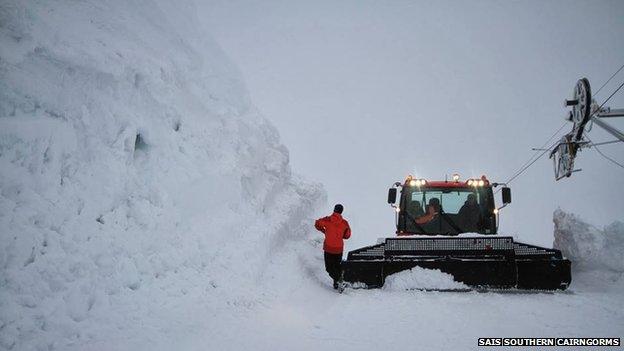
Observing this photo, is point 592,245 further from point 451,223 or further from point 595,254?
point 451,223

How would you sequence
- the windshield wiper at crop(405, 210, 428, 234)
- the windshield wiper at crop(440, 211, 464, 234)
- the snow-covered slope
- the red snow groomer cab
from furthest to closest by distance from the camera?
the windshield wiper at crop(405, 210, 428, 234), the windshield wiper at crop(440, 211, 464, 234), the snow-covered slope, the red snow groomer cab

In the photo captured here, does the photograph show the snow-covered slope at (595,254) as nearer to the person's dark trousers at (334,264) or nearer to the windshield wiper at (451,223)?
the windshield wiper at (451,223)

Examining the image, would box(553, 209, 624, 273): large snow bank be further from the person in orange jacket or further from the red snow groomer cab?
the person in orange jacket

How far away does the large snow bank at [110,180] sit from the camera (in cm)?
339

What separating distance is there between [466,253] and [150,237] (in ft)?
18.2

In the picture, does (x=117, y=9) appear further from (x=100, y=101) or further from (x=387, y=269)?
(x=387, y=269)

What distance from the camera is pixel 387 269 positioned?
→ 7285mm

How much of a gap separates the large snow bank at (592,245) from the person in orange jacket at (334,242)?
5.31 meters

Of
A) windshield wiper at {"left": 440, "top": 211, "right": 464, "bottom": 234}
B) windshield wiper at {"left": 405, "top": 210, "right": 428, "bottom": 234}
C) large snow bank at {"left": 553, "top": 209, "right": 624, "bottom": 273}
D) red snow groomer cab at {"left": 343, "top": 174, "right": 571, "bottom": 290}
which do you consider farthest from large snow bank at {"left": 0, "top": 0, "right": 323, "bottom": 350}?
large snow bank at {"left": 553, "top": 209, "right": 624, "bottom": 273}

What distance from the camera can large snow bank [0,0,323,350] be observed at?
339 cm

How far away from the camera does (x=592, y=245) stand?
808 cm

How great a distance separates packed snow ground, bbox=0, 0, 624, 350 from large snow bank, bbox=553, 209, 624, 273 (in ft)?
0.15

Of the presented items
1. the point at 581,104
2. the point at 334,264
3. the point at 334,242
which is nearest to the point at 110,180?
the point at 334,242

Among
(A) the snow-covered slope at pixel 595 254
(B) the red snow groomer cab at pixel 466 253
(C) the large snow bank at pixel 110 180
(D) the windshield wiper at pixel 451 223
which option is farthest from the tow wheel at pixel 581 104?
(C) the large snow bank at pixel 110 180
